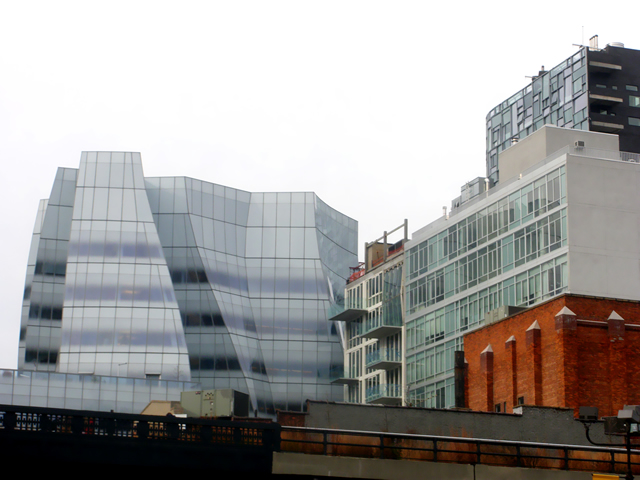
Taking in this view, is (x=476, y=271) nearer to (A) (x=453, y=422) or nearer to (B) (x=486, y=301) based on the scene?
(B) (x=486, y=301)

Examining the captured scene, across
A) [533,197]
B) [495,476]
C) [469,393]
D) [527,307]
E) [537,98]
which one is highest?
[537,98]

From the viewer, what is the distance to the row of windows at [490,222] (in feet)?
236

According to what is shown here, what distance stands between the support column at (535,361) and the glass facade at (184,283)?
Answer: 4805cm

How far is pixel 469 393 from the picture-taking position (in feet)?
249

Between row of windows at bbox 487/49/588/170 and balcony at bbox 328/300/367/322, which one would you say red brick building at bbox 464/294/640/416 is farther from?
row of windows at bbox 487/49/588/170

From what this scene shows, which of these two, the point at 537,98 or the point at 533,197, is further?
the point at 537,98

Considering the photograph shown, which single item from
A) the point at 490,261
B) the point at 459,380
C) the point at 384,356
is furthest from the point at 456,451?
the point at 384,356

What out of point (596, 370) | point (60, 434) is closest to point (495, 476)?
point (60, 434)

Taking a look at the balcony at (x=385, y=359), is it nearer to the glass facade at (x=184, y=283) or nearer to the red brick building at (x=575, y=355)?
the red brick building at (x=575, y=355)

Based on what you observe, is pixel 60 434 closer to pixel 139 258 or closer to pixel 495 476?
pixel 495 476

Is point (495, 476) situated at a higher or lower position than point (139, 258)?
lower

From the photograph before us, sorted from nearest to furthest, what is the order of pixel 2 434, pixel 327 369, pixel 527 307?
pixel 2 434 < pixel 527 307 < pixel 327 369

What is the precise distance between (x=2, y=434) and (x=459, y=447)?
15544mm

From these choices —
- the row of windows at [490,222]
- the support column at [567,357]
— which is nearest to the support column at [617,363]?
the support column at [567,357]
